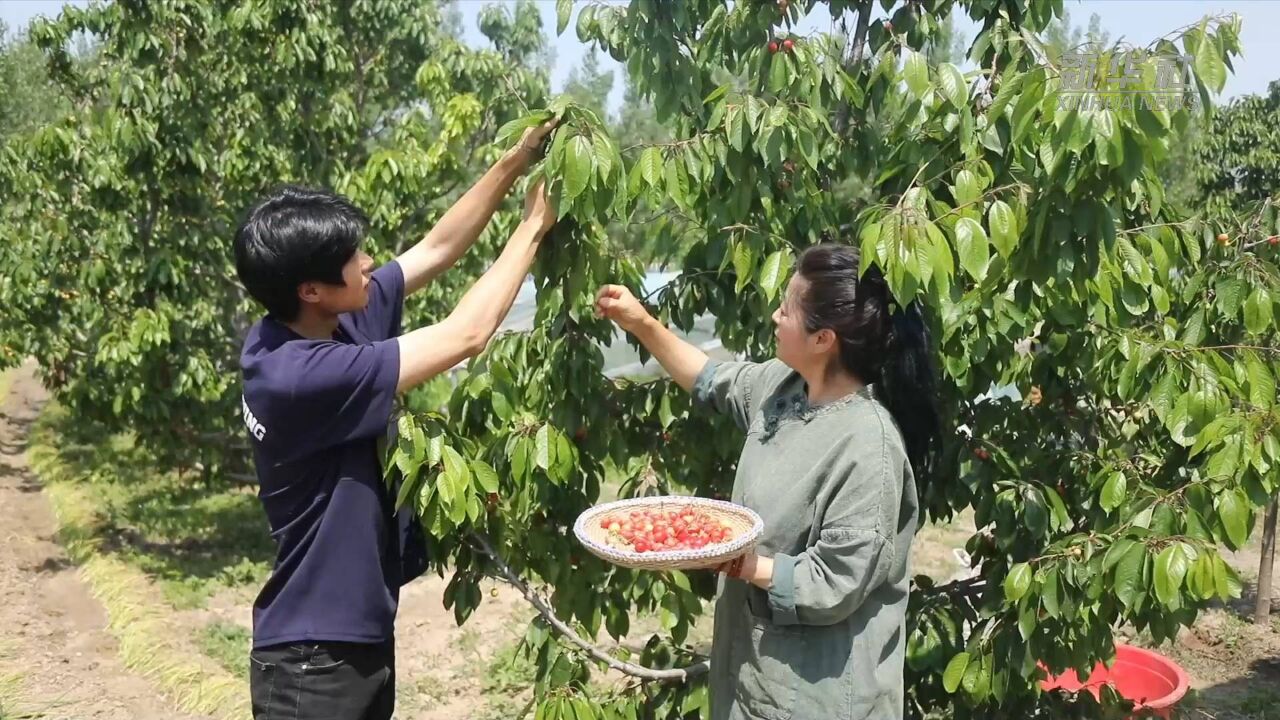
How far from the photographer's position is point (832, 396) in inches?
81.1

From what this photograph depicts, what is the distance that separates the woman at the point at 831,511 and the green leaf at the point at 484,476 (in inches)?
22.4

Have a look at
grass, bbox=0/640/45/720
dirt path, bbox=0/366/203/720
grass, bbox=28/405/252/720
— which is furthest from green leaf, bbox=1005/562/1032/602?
grass, bbox=0/640/45/720

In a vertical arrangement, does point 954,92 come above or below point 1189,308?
above

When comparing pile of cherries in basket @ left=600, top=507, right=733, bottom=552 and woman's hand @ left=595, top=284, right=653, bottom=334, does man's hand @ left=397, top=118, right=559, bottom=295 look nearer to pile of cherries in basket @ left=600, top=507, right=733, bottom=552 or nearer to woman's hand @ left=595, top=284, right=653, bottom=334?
woman's hand @ left=595, top=284, right=653, bottom=334

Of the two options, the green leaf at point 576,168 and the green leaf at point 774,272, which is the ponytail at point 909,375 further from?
the green leaf at point 576,168

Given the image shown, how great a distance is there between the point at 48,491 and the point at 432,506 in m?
9.82

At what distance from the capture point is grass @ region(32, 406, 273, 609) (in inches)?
307

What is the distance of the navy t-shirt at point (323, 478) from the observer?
1989mm

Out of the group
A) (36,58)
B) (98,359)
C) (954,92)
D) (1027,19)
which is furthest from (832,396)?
(36,58)

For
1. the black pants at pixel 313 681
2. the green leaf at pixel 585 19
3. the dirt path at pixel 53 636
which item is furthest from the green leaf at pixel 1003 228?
the dirt path at pixel 53 636

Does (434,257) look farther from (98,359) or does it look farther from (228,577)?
(228,577)

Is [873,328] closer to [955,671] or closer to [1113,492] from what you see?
[1113,492]

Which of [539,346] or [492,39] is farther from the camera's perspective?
[492,39]

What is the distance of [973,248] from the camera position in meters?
1.82
